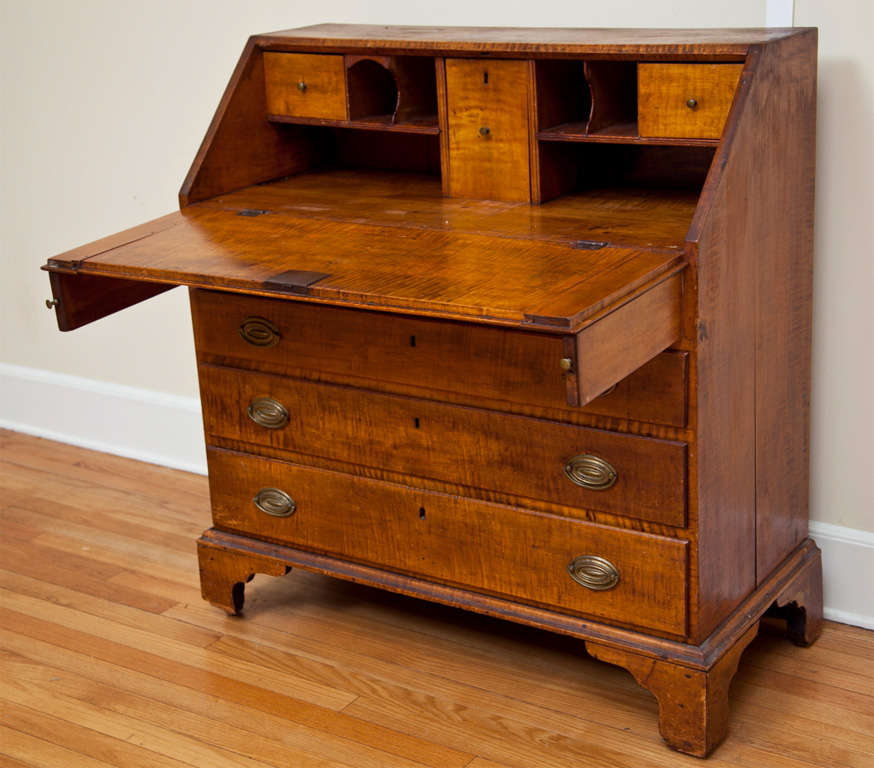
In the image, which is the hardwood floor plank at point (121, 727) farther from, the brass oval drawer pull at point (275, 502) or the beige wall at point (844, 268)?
the beige wall at point (844, 268)

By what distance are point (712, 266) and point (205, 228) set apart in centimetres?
95

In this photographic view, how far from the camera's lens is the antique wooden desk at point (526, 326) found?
2.12m

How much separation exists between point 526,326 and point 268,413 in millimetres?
918

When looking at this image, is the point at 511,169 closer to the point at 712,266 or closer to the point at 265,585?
the point at 712,266

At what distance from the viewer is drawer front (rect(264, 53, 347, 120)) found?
8.68 feet

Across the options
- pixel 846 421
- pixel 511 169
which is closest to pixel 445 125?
pixel 511 169

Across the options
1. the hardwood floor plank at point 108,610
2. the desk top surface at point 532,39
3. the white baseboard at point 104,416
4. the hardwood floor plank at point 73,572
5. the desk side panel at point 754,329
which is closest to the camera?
the desk side panel at point 754,329

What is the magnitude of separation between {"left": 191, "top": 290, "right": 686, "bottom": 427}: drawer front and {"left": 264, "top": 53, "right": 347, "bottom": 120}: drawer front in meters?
0.44

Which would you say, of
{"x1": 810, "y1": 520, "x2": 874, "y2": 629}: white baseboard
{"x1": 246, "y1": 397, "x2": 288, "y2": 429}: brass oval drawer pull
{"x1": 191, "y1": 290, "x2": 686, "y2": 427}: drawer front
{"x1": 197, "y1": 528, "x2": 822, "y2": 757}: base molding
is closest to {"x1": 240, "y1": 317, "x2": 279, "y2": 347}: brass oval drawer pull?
{"x1": 191, "y1": 290, "x2": 686, "y2": 427}: drawer front

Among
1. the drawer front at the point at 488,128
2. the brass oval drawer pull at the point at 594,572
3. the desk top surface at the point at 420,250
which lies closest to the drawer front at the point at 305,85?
the desk top surface at the point at 420,250

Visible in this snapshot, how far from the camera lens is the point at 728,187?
2098mm

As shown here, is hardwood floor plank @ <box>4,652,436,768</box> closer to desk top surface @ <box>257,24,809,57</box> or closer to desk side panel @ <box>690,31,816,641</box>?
desk side panel @ <box>690,31,816,641</box>

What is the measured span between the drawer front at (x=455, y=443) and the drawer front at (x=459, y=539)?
0.05 metres

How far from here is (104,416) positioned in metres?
3.81
